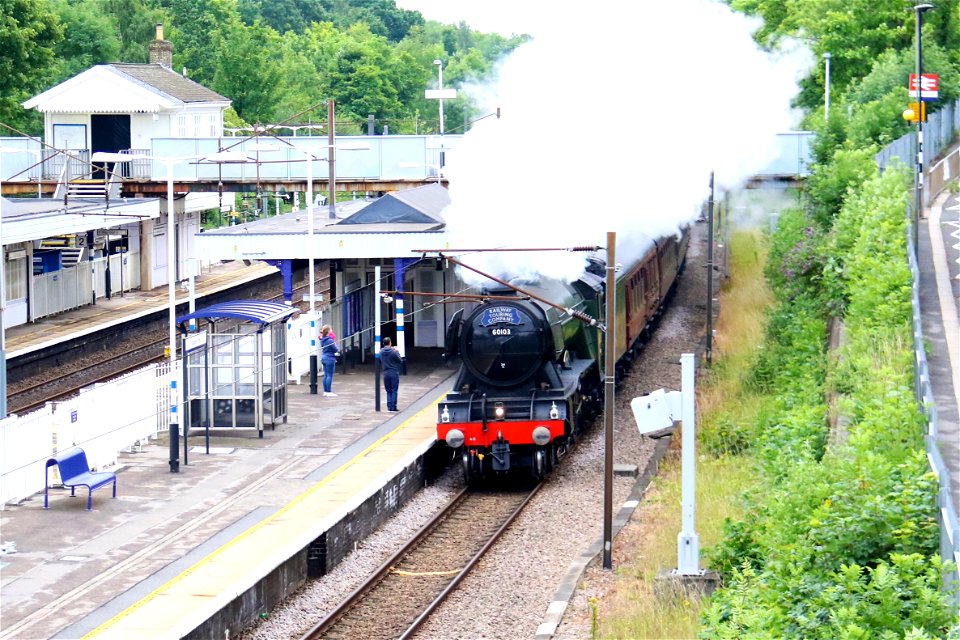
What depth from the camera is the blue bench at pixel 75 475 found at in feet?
55.3

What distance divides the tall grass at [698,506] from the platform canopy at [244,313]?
639 centimetres

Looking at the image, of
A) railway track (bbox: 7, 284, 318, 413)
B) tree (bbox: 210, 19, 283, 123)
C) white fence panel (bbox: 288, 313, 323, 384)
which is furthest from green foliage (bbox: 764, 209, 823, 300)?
tree (bbox: 210, 19, 283, 123)

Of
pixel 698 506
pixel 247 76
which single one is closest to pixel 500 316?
pixel 698 506

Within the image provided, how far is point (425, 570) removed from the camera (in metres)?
16.1

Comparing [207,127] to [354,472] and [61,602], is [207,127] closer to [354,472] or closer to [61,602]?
[354,472]

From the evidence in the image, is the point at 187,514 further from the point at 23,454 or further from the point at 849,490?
the point at 849,490

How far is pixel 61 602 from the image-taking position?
13422 mm

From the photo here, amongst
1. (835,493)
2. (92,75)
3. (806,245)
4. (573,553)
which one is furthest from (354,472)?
(92,75)

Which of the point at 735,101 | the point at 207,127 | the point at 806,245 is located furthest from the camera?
the point at 207,127

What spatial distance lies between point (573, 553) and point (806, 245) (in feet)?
41.5

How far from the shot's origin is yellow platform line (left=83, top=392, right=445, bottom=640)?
12586 mm

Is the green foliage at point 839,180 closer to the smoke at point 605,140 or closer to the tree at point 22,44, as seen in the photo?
the smoke at point 605,140

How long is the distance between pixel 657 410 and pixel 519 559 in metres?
2.82

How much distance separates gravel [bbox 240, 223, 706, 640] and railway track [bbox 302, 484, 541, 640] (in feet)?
0.60
